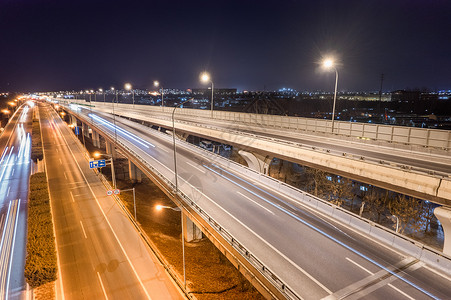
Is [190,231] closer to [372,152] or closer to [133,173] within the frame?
[372,152]

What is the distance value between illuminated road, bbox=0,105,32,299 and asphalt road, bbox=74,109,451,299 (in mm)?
15020

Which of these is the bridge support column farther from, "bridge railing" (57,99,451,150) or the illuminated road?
the illuminated road

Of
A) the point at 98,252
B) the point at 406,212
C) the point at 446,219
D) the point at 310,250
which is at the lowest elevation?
the point at 98,252

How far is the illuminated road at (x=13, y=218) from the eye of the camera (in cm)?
1936

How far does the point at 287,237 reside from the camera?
16.5 m

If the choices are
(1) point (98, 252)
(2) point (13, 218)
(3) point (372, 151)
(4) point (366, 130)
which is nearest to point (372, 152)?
(3) point (372, 151)

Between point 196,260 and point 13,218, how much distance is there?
2281cm

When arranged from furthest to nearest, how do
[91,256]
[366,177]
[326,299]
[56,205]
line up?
1. [56,205]
2. [91,256]
3. [366,177]
4. [326,299]

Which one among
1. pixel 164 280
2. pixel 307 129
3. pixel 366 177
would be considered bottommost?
pixel 164 280

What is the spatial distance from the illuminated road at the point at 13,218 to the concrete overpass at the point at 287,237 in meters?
13.6

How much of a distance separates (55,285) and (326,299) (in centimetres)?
1944

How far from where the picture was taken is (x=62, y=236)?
2497 cm

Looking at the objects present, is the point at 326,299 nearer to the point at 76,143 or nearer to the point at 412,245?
the point at 412,245

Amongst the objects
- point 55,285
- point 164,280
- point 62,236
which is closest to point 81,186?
point 62,236
